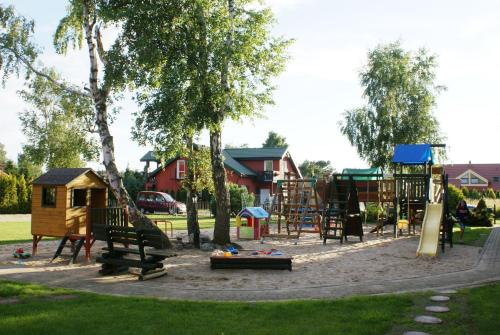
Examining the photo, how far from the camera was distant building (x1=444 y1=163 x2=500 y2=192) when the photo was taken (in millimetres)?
80438

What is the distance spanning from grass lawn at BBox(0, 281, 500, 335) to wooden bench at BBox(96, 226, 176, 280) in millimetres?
2171

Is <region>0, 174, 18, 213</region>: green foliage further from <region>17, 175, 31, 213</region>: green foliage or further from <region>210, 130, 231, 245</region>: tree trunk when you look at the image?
<region>210, 130, 231, 245</region>: tree trunk

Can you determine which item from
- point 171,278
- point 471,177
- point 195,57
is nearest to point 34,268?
point 171,278

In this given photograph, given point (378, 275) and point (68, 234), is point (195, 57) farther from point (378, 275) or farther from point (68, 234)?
point (378, 275)

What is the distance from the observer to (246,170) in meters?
50.8

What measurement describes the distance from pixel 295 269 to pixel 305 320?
5542 millimetres

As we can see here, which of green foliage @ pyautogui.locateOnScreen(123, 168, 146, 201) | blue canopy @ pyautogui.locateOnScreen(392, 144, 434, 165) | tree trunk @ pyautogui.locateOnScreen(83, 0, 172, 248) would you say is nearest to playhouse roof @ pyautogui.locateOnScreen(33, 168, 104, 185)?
tree trunk @ pyautogui.locateOnScreen(83, 0, 172, 248)

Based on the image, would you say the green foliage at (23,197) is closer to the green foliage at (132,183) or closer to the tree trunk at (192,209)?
the green foliage at (132,183)

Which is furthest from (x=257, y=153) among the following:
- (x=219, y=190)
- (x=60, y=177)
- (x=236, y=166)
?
(x=60, y=177)

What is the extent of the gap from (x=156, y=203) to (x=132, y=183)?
937 centimetres

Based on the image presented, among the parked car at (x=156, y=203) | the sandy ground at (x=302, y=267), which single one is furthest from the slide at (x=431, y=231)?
the parked car at (x=156, y=203)

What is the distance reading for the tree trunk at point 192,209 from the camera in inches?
674

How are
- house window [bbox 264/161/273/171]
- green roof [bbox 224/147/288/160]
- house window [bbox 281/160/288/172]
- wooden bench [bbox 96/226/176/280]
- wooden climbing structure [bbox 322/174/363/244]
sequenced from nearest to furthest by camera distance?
wooden bench [bbox 96/226/176/280]
wooden climbing structure [bbox 322/174/363/244]
green roof [bbox 224/147/288/160]
house window [bbox 264/161/273/171]
house window [bbox 281/160/288/172]

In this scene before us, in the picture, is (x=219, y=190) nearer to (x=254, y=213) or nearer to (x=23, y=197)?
(x=254, y=213)
